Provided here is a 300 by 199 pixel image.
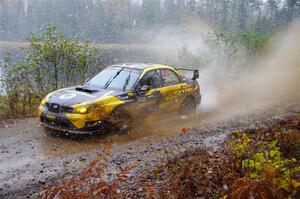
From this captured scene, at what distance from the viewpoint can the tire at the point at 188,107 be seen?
9.96 meters

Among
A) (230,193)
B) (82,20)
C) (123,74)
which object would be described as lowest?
(230,193)

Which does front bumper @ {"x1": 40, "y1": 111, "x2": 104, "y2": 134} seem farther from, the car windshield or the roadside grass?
the roadside grass

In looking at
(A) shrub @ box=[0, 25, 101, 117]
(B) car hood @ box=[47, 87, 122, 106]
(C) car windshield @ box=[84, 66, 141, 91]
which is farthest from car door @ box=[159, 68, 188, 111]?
(A) shrub @ box=[0, 25, 101, 117]

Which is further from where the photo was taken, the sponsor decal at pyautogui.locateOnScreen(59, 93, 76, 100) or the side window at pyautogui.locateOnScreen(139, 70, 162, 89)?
the side window at pyautogui.locateOnScreen(139, 70, 162, 89)

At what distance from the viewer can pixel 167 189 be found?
4562 mm

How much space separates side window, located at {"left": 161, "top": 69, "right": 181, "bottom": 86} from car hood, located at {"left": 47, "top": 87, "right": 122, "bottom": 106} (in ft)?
5.93

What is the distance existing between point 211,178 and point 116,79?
14.9 ft

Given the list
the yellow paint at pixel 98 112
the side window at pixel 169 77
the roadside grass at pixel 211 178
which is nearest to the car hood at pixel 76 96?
the yellow paint at pixel 98 112

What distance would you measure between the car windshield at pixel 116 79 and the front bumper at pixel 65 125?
1296 mm

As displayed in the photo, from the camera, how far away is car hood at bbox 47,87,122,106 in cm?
736

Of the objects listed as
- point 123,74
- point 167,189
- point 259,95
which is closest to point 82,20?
point 259,95

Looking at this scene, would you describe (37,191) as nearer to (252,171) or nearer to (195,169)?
(195,169)

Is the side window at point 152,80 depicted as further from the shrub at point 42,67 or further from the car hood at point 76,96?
the shrub at point 42,67

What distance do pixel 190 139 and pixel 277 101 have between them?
7.68 meters
